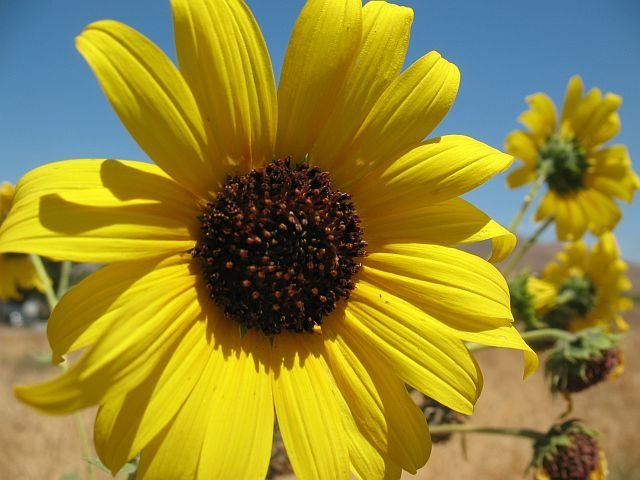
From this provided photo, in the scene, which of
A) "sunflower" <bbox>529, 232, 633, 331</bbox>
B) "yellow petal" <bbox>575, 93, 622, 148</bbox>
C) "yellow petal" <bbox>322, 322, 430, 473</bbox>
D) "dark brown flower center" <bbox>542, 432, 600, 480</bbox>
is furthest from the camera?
"sunflower" <bbox>529, 232, 633, 331</bbox>

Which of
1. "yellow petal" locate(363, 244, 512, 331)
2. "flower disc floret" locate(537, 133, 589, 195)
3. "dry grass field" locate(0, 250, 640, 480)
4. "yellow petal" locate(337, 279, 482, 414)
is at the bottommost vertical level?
"dry grass field" locate(0, 250, 640, 480)

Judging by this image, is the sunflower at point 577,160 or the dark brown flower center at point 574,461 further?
the sunflower at point 577,160

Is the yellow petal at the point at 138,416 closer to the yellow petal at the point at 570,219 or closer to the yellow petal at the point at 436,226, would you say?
the yellow petal at the point at 436,226

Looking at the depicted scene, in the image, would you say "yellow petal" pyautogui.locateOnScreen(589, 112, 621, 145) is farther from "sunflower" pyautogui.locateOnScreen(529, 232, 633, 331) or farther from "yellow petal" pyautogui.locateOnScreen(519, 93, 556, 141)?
"sunflower" pyautogui.locateOnScreen(529, 232, 633, 331)

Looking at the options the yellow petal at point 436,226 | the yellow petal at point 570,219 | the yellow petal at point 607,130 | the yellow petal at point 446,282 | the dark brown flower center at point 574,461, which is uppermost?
the yellow petal at point 607,130

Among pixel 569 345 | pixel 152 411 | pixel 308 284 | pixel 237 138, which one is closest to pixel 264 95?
pixel 237 138

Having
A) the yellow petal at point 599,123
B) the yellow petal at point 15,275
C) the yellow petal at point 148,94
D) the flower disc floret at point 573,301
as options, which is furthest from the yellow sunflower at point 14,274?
Answer: the yellow petal at point 599,123

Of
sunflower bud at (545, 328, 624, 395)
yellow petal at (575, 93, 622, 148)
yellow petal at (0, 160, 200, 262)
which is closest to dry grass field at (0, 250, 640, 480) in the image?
yellow petal at (575, 93, 622, 148)

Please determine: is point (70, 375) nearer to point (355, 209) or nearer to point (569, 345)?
point (355, 209)

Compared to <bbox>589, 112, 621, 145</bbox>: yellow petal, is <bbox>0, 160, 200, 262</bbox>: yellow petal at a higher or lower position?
lower
